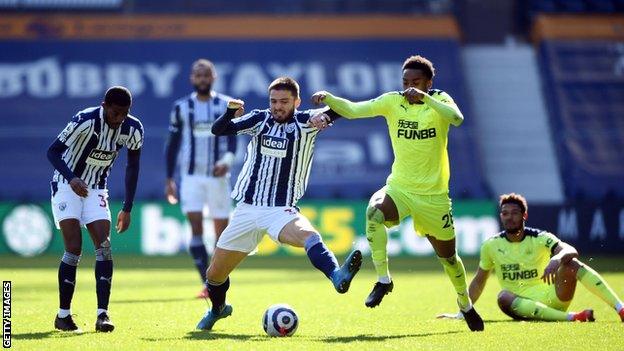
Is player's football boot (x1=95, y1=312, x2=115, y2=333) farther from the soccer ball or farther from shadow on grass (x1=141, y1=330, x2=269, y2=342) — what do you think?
the soccer ball

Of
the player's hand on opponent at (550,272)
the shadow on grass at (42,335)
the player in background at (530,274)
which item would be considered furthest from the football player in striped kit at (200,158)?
the player's hand on opponent at (550,272)

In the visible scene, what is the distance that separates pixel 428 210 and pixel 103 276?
2.40m

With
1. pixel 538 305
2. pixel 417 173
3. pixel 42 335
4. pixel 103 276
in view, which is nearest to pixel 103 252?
pixel 103 276

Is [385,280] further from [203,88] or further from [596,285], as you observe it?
[203,88]

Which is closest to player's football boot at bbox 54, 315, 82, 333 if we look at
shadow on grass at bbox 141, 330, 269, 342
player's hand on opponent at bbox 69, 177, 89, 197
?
shadow on grass at bbox 141, 330, 269, 342

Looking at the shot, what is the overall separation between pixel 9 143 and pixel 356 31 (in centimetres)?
849

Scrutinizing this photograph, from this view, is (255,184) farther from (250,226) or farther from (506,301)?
(506,301)

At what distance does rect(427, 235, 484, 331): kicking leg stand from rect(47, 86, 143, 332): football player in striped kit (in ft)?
7.70

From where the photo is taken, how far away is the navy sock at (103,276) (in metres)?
8.88

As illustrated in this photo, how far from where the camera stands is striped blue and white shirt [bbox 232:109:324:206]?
8852 millimetres

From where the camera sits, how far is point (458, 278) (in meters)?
9.19

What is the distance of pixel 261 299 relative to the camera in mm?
12266

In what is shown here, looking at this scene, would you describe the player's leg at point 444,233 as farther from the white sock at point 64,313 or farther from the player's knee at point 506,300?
the white sock at point 64,313

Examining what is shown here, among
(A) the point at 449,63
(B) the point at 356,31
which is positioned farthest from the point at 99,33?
(A) the point at 449,63
